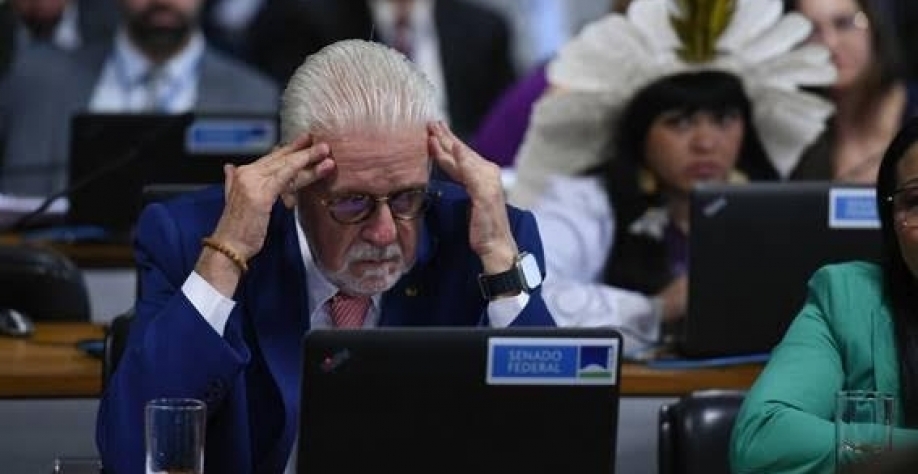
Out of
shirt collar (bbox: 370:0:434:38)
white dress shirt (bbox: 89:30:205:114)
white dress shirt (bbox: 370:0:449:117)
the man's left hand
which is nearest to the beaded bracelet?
the man's left hand

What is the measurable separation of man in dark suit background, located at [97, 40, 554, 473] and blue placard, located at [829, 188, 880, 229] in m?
0.96

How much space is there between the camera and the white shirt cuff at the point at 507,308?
3.58 m

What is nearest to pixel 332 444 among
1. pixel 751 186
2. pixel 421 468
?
pixel 421 468

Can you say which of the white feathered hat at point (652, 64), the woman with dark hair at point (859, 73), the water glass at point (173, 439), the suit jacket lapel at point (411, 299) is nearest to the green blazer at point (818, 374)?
the suit jacket lapel at point (411, 299)

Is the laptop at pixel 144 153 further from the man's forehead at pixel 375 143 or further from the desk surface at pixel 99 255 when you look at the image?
the man's forehead at pixel 375 143

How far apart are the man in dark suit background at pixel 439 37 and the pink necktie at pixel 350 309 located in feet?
18.9

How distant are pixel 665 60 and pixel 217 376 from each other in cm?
206

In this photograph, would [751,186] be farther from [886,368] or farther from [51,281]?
[51,281]

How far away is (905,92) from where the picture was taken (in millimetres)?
7102

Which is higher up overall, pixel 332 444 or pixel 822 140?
pixel 822 140

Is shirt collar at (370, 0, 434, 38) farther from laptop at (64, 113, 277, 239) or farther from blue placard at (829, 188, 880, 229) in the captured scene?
blue placard at (829, 188, 880, 229)

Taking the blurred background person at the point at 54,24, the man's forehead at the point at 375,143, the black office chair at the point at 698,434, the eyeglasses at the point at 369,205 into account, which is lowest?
the black office chair at the point at 698,434

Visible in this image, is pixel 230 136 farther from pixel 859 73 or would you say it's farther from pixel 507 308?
pixel 507 308

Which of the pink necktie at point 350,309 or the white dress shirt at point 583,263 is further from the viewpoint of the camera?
the white dress shirt at point 583,263
